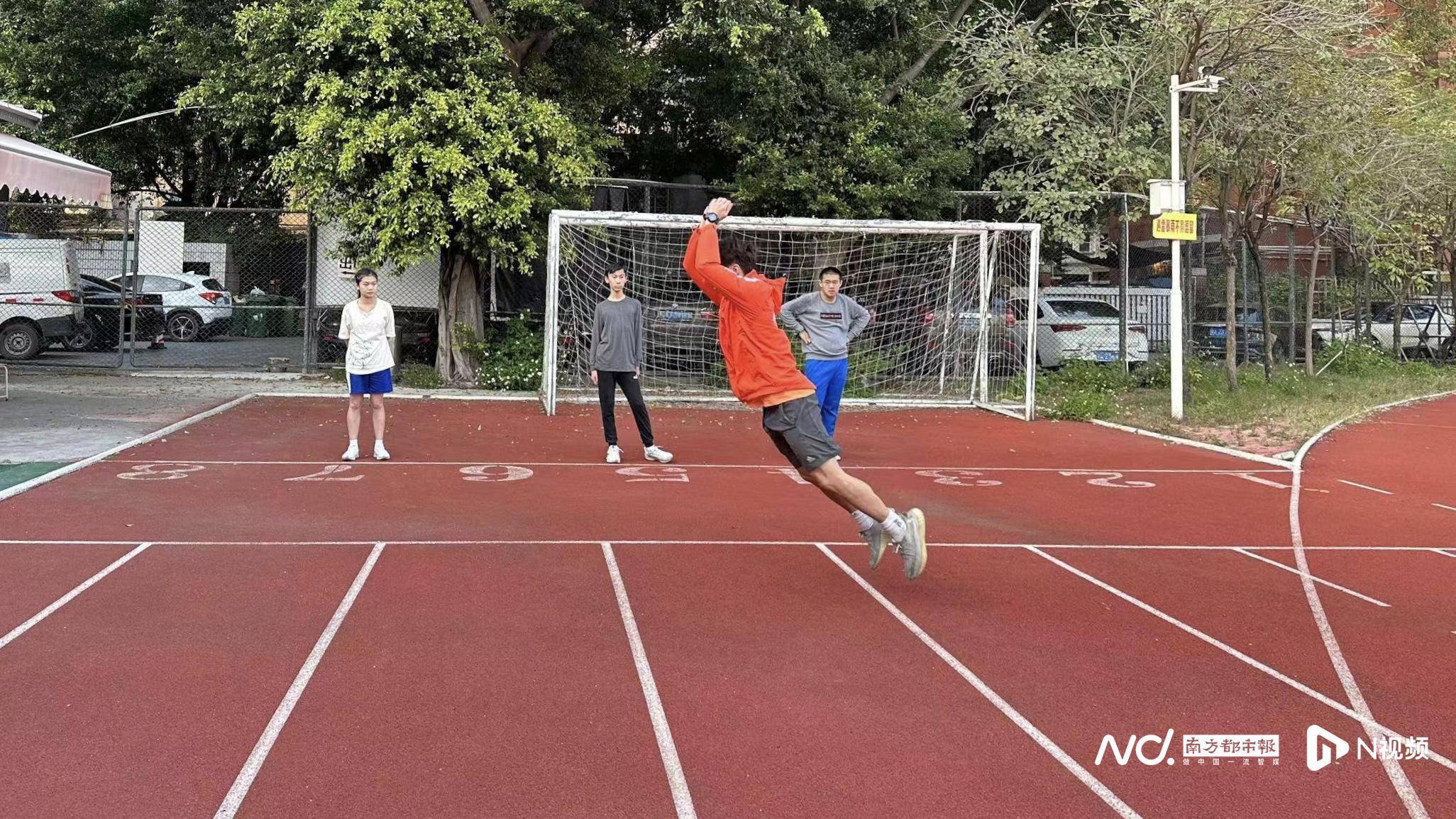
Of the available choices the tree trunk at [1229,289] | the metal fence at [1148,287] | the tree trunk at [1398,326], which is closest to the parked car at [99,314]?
the metal fence at [1148,287]

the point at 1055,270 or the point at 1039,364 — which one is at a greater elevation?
the point at 1055,270

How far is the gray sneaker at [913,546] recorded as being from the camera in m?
5.86

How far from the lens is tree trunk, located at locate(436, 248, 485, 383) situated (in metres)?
16.4

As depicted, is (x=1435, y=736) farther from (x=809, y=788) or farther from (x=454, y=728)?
(x=454, y=728)

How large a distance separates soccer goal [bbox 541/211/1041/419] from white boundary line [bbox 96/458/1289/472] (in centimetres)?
467

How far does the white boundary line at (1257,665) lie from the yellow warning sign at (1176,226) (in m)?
7.98

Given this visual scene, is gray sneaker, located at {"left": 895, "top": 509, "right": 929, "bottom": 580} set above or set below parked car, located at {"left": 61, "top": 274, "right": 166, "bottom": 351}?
below

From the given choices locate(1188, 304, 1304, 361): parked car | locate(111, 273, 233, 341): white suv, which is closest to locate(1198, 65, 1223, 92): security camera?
locate(1188, 304, 1304, 361): parked car

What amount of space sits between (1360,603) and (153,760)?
19.0 feet

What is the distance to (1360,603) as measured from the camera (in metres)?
5.97

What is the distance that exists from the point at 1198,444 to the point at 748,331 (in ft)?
26.3

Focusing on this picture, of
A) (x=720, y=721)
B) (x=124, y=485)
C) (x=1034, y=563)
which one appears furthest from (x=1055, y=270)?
(x=720, y=721)

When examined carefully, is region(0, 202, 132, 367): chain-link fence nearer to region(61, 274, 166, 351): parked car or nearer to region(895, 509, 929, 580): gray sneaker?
region(61, 274, 166, 351): parked car

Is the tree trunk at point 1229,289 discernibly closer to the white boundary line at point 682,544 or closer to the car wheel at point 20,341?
the white boundary line at point 682,544
